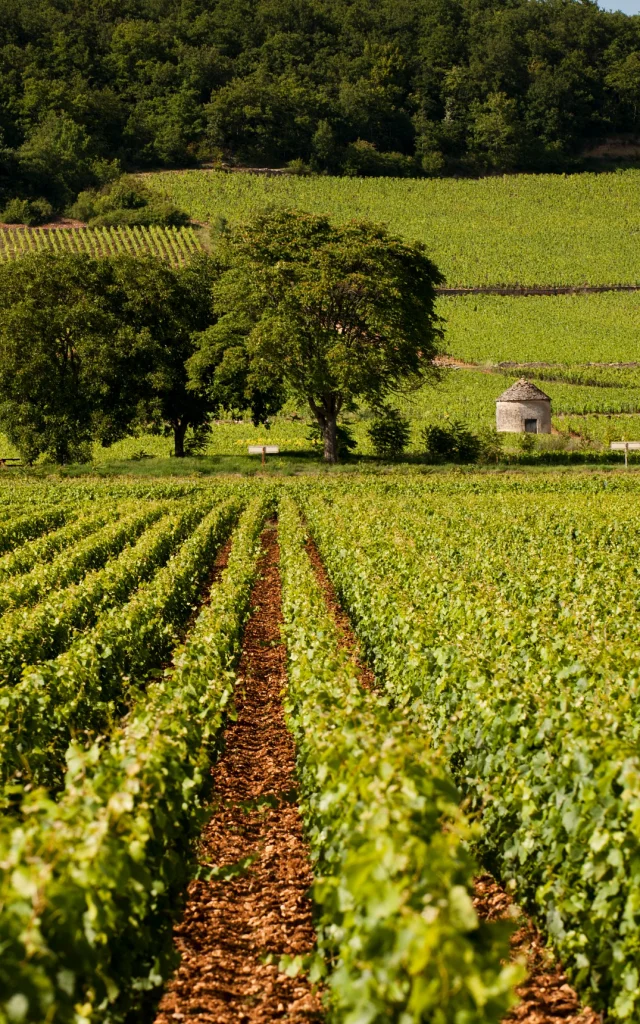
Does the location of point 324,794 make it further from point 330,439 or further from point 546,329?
point 546,329

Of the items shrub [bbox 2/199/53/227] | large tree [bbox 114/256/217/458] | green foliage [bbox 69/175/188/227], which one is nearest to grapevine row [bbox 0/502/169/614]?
large tree [bbox 114/256/217/458]

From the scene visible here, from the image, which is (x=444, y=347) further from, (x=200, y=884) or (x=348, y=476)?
(x=200, y=884)

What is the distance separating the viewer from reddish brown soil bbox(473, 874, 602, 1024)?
226 inches

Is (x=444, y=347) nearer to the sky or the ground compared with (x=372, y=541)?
nearer to the sky

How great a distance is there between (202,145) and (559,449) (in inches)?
3940

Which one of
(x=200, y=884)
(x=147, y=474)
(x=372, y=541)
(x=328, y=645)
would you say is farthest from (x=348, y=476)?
(x=200, y=884)

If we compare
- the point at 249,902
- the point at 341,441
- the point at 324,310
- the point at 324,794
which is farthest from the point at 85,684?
the point at 341,441

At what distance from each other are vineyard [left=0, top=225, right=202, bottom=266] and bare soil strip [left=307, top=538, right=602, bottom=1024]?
8993cm

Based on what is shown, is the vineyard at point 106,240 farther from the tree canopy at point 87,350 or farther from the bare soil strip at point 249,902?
the bare soil strip at point 249,902

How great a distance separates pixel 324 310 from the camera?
141 ft

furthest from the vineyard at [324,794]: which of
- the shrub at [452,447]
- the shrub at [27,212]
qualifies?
the shrub at [27,212]

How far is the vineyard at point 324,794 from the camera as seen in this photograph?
12.6 ft

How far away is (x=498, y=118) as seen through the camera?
140 m

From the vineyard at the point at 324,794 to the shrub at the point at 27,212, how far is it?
101187 millimetres
